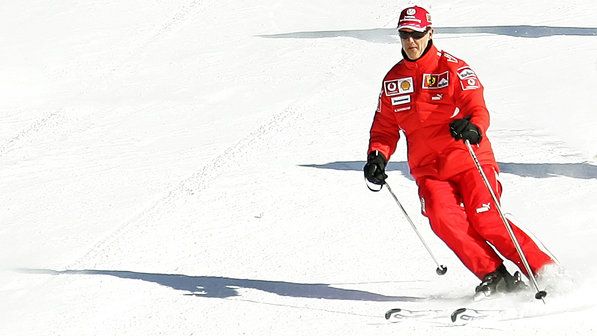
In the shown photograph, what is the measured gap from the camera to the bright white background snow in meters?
6.36

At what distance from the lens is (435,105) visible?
238 inches

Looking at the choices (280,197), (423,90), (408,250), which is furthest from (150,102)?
(423,90)

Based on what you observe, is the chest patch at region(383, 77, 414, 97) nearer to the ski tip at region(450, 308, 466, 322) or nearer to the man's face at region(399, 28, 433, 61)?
the man's face at region(399, 28, 433, 61)

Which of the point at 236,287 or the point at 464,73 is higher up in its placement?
the point at 464,73

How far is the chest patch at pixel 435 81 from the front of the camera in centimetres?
597

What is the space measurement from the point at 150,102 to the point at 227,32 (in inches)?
137

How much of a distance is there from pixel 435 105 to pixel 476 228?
77 cm

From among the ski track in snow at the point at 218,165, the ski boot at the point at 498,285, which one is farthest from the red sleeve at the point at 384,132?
the ski track in snow at the point at 218,165

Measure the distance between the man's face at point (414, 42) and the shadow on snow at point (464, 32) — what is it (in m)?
8.17

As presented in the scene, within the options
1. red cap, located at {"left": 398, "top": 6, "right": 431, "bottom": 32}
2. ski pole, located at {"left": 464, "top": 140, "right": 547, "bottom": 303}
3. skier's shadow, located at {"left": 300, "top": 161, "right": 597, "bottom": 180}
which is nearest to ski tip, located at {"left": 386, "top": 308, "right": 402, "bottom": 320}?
ski pole, located at {"left": 464, "top": 140, "right": 547, "bottom": 303}

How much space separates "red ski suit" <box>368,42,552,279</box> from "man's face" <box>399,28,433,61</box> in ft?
0.15

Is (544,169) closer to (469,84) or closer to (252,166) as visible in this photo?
(252,166)

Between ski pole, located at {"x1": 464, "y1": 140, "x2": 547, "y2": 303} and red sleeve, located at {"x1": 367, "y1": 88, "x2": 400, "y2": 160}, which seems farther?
red sleeve, located at {"x1": 367, "y1": 88, "x2": 400, "y2": 160}

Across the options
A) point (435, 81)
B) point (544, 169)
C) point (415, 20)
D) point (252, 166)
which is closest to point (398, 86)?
point (435, 81)
